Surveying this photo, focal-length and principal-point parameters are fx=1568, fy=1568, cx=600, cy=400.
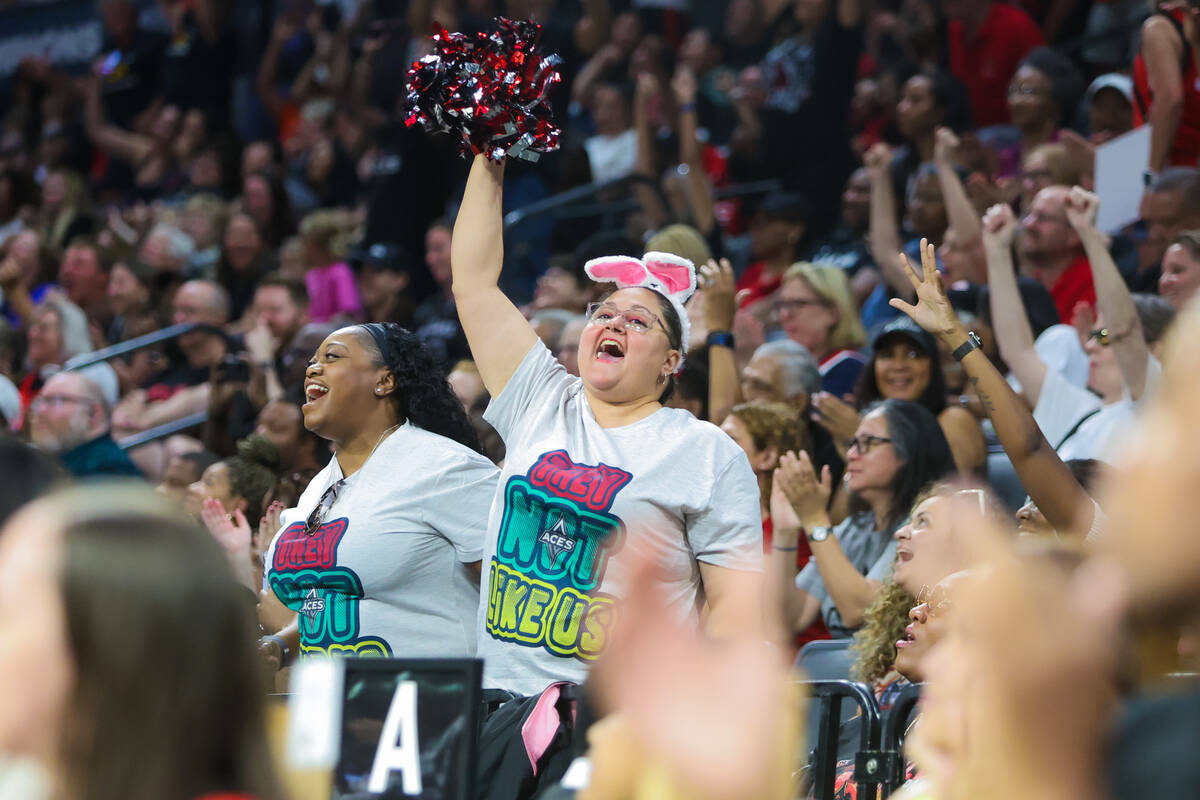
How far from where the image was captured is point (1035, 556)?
1.37 meters

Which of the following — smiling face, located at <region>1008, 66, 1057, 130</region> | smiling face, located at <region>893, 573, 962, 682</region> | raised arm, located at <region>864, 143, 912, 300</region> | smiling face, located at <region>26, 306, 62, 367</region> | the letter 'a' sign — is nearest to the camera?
the letter 'a' sign

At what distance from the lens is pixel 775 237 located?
23.4ft

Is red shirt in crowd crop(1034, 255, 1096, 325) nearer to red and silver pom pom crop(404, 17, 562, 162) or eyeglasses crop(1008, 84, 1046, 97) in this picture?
eyeglasses crop(1008, 84, 1046, 97)

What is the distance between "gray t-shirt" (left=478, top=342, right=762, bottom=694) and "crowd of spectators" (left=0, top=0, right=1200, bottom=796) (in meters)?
0.15

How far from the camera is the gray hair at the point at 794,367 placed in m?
5.42

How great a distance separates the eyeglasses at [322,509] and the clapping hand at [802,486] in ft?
4.59

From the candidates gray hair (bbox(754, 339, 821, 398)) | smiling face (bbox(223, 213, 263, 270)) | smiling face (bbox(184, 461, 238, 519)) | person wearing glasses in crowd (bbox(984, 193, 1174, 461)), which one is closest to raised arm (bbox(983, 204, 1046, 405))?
person wearing glasses in crowd (bbox(984, 193, 1174, 461))

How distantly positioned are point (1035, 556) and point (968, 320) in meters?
4.32

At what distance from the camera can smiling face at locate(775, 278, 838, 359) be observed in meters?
6.04

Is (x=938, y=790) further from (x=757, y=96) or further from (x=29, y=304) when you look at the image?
(x=29, y=304)

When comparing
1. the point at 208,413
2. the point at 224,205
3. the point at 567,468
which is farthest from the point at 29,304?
the point at 567,468

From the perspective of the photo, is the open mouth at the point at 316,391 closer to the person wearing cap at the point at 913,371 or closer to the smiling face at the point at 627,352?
the smiling face at the point at 627,352

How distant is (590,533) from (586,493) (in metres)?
0.08

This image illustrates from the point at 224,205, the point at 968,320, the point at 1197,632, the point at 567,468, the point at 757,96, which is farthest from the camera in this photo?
the point at 224,205
